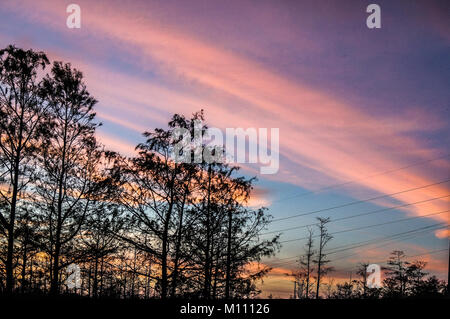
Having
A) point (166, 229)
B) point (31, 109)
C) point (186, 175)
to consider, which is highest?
point (31, 109)

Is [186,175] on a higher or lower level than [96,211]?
higher

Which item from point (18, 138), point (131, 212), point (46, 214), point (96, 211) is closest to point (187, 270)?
point (131, 212)

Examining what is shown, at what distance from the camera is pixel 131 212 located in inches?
829

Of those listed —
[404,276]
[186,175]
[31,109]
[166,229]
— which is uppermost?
[31,109]
